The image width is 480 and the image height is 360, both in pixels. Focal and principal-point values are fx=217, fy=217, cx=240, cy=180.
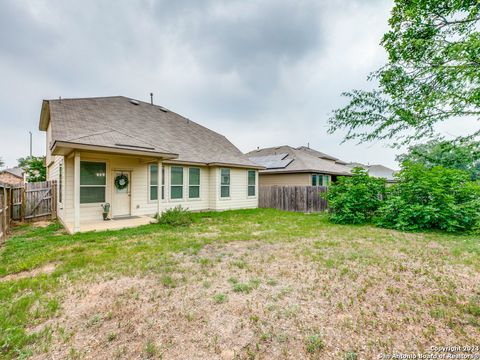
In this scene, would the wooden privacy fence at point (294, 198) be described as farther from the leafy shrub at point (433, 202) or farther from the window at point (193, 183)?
the window at point (193, 183)

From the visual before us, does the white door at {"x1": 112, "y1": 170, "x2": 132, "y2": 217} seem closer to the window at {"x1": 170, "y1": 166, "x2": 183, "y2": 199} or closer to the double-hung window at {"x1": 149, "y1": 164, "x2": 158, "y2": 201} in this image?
the double-hung window at {"x1": 149, "y1": 164, "x2": 158, "y2": 201}

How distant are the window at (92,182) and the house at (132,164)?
3 centimetres

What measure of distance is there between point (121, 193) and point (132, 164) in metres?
1.25

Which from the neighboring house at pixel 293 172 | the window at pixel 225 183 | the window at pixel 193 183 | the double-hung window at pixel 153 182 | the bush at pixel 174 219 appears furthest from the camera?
the neighboring house at pixel 293 172

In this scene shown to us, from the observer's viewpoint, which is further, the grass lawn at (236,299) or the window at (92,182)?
the window at (92,182)

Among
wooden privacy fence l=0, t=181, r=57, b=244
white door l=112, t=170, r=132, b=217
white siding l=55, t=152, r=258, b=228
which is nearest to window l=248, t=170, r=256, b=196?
white siding l=55, t=152, r=258, b=228

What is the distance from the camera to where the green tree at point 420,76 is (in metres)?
3.27

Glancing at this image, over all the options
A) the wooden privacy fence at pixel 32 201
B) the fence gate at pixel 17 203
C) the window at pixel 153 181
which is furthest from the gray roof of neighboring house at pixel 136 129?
the fence gate at pixel 17 203

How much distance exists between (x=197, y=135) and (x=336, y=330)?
12716 mm

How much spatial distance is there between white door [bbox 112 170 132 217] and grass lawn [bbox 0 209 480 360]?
3.17m

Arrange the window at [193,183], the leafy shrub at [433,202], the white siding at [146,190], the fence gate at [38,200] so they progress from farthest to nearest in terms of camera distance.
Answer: the window at [193,183], the fence gate at [38,200], the white siding at [146,190], the leafy shrub at [433,202]

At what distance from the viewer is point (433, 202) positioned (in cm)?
721

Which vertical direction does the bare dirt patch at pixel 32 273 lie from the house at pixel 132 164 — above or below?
below

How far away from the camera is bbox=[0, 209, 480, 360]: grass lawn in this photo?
6.91 ft
